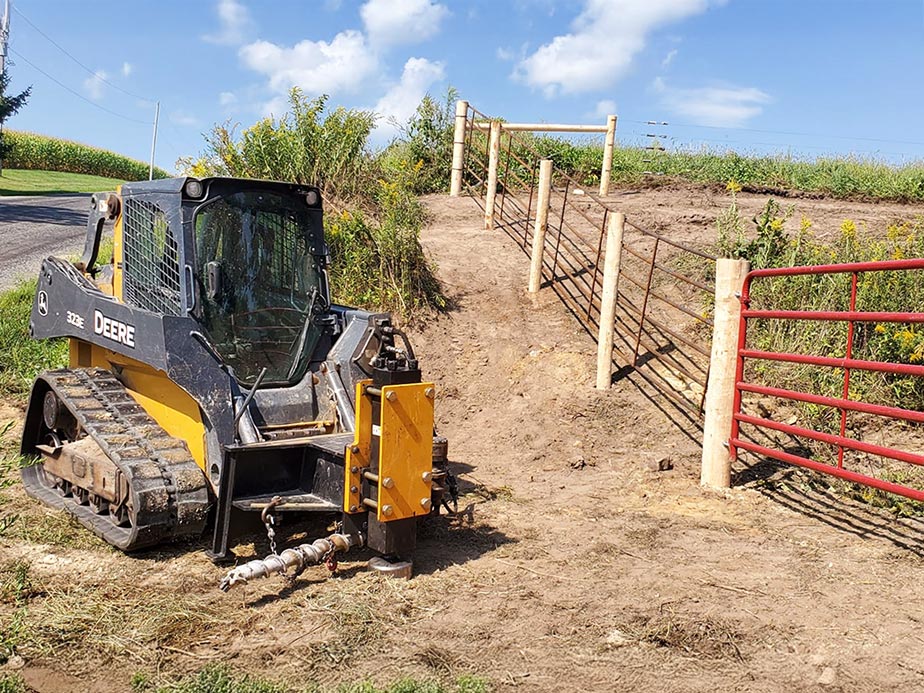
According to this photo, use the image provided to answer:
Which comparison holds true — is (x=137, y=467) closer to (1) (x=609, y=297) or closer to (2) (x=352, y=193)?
(1) (x=609, y=297)

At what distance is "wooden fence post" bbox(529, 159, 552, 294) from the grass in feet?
77.1

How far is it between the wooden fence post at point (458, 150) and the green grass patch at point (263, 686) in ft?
38.3

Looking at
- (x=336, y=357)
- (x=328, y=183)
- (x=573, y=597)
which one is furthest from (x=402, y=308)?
(x=573, y=597)

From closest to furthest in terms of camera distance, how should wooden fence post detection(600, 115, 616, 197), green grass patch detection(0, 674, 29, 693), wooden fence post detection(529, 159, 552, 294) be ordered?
green grass patch detection(0, 674, 29, 693) → wooden fence post detection(529, 159, 552, 294) → wooden fence post detection(600, 115, 616, 197)

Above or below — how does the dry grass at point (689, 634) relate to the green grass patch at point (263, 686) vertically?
above

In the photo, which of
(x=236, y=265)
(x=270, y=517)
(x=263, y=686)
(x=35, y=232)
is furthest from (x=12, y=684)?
(x=35, y=232)

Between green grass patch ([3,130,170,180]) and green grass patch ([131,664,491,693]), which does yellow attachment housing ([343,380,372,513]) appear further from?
green grass patch ([3,130,170,180])

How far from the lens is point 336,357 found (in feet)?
20.0

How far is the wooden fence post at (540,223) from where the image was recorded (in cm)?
1053

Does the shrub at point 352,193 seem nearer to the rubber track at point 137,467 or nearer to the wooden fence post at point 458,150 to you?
the wooden fence post at point 458,150

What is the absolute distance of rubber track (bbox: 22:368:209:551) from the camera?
5164 millimetres

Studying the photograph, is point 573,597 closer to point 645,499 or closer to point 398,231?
point 645,499

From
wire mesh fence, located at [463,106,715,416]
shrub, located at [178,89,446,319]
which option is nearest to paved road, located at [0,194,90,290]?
shrub, located at [178,89,446,319]

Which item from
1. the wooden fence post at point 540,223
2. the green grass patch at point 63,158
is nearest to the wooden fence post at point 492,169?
the wooden fence post at point 540,223
